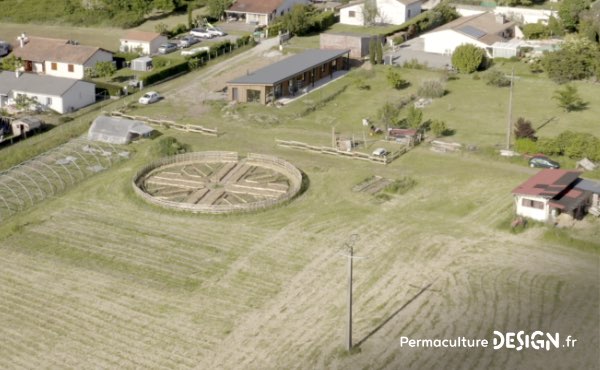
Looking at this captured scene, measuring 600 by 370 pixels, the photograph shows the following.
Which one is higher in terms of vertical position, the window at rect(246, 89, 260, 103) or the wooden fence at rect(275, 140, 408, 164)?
the window at rect(246, 89, 260, 103)

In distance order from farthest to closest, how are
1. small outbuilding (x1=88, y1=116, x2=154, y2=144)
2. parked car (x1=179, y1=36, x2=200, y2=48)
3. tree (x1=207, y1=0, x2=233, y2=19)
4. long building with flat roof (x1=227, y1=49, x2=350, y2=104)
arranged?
tree (x1=207, y1=0, x2=233, y2=19) < parked car (x1=179, y1=36, x2=200, y2=48) < long building with flat roof (x1=227, y1=49, x2=350, y2=104) < small outbuilding (x1=88, y1=116, x2=154, y2=144)

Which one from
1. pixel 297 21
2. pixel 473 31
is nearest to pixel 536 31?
pixel 473 31

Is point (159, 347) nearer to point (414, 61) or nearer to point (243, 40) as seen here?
point (414, 61)

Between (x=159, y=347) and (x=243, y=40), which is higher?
(x=243, y=40)

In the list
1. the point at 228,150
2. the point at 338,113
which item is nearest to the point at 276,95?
the point at 338,113

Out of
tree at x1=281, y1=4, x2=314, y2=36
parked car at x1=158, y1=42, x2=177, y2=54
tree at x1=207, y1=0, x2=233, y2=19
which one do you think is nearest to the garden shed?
parked car at x1=158, y1=42, x2=177, y2=54

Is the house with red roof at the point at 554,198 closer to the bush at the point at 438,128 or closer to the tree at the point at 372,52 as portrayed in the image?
the bush at the point at 438,128

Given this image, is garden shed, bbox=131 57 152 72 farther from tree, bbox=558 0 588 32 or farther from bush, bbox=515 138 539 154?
tree, bbox=558 0 588 32
